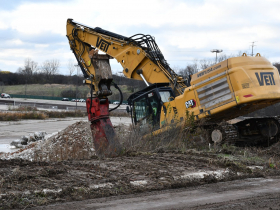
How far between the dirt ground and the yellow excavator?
2.15 m

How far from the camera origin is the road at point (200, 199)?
4.84 m

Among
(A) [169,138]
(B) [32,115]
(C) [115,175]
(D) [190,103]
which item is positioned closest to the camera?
(C) [115,175]

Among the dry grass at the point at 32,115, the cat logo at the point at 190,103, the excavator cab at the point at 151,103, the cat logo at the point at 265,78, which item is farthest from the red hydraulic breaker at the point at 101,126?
the dry grass at the point at 32,115

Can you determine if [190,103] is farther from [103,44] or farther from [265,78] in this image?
[103,44]

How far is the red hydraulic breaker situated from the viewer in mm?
10320

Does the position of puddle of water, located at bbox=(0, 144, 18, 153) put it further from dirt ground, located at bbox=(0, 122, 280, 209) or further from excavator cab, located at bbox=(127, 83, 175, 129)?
dirt ground, located at bbox=(0, 122, 280, 209)

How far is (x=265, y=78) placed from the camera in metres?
10.0

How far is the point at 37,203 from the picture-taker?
4.77 metres

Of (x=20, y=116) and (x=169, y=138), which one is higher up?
(x=20, y=116)

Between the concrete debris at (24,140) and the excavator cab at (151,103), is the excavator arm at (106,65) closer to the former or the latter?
the excavator cab at (151,103)

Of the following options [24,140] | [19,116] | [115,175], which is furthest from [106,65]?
[19,116]

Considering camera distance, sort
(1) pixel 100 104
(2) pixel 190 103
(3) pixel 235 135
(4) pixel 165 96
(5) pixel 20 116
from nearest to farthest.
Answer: (3) pixel 235 135 → (2) pixel 190 103 → (1) pixel 100 104 → (4) pixel 165 96 → (5) pixel 20 116

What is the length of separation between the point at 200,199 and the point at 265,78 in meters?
5.86

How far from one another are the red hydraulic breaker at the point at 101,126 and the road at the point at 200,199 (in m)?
4.55
